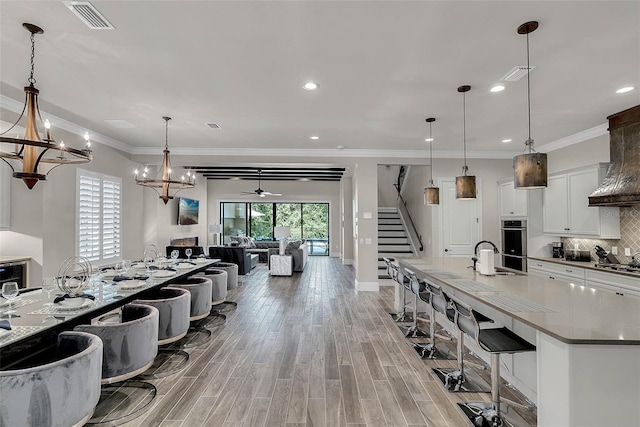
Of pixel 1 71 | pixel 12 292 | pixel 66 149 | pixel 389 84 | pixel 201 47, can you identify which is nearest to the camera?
pixel 12 292

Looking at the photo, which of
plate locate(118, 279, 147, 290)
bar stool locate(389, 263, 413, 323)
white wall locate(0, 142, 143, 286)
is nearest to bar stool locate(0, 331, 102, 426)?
plate locate(118, 279, 147, 290)

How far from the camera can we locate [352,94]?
3.84 meters

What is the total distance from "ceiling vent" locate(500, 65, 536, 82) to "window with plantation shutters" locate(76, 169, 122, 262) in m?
6.39

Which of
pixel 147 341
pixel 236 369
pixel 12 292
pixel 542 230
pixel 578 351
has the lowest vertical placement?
pixel 236 369

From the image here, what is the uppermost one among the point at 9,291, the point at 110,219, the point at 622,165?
the point at 622,165

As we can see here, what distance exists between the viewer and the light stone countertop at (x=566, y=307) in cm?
167

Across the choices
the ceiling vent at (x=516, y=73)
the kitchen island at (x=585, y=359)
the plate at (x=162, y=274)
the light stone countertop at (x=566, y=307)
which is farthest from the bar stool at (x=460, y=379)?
the plate at (x=162, y=274)

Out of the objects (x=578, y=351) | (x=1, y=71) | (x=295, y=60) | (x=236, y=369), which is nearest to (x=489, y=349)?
(x=578, y=351)

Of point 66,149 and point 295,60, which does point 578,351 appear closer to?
point 295,60

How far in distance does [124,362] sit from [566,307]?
3.23 metres

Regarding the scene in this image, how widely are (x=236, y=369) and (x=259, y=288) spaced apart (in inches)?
152

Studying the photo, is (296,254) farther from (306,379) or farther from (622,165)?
(622,165)

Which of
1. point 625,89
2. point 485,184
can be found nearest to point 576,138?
point 485,184

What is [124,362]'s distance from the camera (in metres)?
2.41
